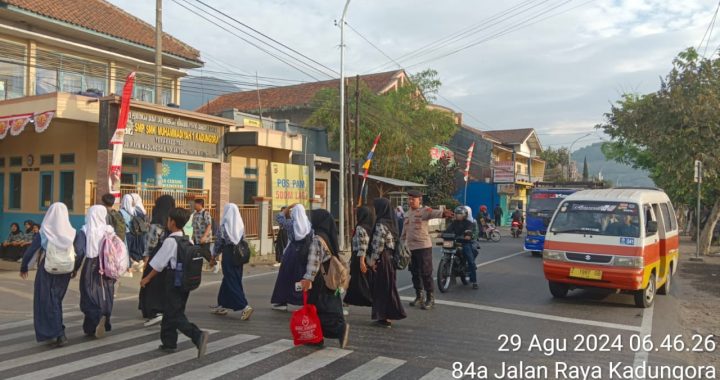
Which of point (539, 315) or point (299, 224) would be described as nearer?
point (299, 224)

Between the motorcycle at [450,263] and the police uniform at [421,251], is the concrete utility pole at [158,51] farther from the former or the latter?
the police uniform at [421,251]

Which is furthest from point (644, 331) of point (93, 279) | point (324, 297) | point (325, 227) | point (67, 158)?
point (67, 158)

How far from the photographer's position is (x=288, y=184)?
66.2 feet

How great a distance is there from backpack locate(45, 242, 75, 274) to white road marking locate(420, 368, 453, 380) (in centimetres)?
431

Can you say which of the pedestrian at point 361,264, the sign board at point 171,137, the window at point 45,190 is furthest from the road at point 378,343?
the window at point 45,190

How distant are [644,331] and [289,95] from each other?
3398cm

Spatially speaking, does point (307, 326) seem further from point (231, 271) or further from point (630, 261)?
point (630, 261)

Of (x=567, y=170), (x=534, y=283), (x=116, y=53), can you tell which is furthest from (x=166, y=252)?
(x=567, y=170)

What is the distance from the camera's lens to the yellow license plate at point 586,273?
9.24 metres

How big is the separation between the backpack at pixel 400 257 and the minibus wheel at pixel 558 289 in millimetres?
3652

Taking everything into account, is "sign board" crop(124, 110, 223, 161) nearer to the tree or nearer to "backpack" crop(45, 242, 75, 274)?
"backpack" crop(45, 242, 75, 274)

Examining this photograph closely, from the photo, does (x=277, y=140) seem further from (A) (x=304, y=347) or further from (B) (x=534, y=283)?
(A) (x=304, y=347)

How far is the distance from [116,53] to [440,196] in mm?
18728

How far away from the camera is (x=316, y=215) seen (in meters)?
6.63
